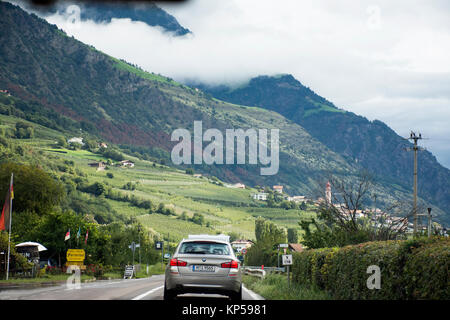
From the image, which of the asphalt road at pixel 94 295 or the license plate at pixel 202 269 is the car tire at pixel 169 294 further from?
the asphalt road at pixel 94 295

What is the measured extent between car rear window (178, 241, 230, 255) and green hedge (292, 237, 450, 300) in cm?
320

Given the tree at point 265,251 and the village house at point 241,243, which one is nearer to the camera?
the tree at point 265,251

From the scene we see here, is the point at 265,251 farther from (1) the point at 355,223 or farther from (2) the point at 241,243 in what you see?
(2) the point at 241,243

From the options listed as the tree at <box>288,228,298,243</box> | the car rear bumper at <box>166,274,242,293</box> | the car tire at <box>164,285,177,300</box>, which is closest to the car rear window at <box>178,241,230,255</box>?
the car rear bumper at <box>166,274,242,293</box>

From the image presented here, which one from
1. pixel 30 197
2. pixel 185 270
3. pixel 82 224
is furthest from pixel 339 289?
pixel 30 197

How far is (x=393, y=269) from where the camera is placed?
38.0ft

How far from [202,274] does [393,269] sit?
475cm

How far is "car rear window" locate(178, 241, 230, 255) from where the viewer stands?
14.8m

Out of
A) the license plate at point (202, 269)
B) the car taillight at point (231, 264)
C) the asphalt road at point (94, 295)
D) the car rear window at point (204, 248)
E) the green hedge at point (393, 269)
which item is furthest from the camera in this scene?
the asphalt road at point (94, 295)

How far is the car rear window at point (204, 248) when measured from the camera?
14773mm

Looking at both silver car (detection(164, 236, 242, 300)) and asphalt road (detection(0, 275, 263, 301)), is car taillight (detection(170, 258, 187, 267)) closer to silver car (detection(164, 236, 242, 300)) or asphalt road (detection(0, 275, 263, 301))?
silver car (detection(164, 236, 242, 300))

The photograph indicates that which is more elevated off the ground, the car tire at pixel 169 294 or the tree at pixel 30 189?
the tree at pixel 30 189

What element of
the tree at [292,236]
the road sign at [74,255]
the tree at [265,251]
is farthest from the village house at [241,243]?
the road sign at [74,255]
